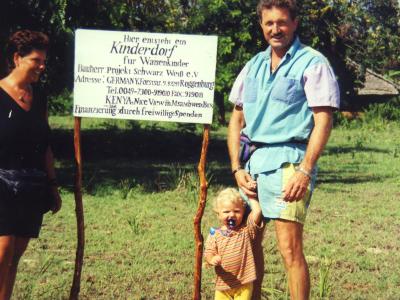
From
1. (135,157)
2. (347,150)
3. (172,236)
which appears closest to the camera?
(172,236)

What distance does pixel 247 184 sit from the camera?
4.15 metres

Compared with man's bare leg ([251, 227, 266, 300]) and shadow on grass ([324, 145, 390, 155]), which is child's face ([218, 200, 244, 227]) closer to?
man's bare leg ([251, 227, 266, 300])

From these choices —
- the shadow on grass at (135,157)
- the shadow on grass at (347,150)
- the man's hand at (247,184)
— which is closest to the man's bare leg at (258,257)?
the man's hand at (247,184)

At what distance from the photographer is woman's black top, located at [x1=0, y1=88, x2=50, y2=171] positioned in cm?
395

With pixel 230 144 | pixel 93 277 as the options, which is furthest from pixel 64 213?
pixel 230 144

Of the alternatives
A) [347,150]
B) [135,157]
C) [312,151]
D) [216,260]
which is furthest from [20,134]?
[347,150]

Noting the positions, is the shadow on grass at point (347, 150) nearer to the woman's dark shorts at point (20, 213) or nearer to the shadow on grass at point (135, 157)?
the shadow on grass at point (135, 157)

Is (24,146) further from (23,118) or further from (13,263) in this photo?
(13,263)

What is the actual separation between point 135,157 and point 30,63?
11.9 meters

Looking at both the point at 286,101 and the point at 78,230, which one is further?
the point at 78,230

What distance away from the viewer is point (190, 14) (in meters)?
23.0

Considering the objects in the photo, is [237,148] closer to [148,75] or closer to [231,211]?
[231,211]

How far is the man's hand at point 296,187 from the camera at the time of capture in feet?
12.7

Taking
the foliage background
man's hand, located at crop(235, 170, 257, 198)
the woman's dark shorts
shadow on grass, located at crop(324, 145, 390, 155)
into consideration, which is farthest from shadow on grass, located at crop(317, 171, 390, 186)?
the woman's dark shorts
